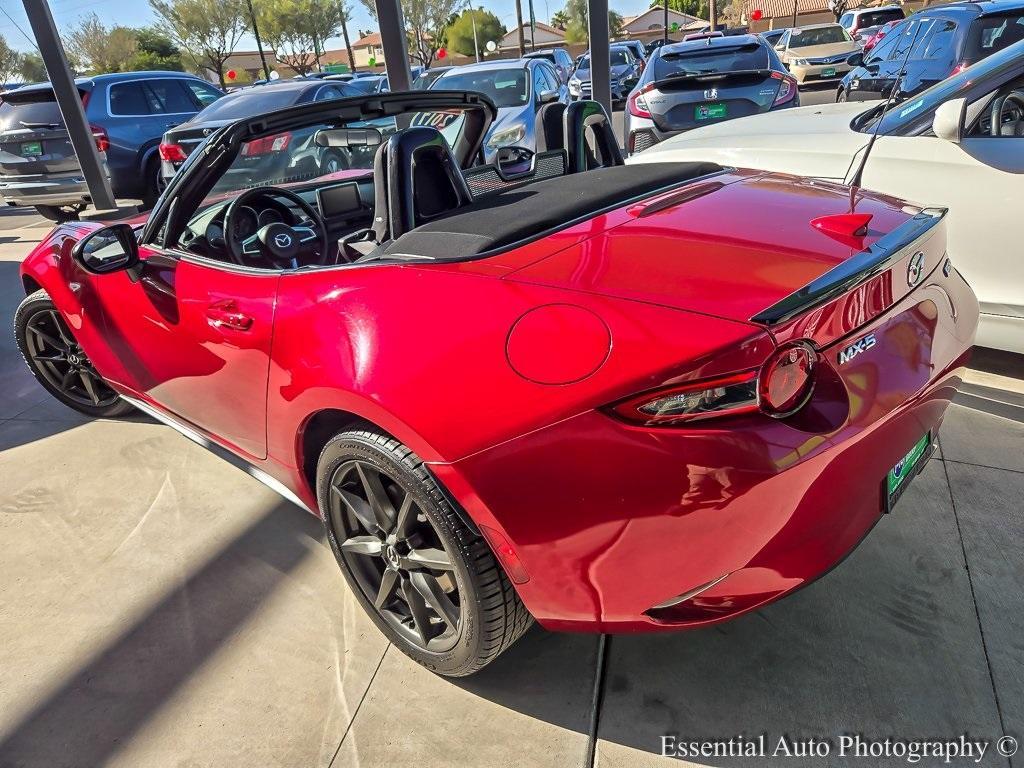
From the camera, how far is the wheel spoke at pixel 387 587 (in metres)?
2.06

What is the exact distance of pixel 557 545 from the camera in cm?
158

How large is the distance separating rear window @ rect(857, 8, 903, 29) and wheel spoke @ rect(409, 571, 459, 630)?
2537 cm

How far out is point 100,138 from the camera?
9.27 m

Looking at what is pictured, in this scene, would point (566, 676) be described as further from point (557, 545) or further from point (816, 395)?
point (816, 395)

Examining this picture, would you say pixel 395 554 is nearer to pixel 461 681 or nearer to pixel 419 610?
pixel 419 610

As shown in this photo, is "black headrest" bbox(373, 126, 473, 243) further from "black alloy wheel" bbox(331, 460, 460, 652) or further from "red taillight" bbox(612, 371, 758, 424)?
"red taillight" bbox(612, 371, 758, 424)

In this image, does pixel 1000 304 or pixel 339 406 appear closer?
pixel 339 406

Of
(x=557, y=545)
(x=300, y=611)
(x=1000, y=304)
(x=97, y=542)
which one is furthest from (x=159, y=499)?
(x=1000, y=304)

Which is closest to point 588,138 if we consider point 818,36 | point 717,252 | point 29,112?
point 717,252

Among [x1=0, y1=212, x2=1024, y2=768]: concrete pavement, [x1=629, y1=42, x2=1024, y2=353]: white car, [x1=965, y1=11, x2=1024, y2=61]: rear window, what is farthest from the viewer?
[x1=965, y1=11, x2=1024, y2=61]: rear window

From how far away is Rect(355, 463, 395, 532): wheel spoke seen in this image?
1928mm

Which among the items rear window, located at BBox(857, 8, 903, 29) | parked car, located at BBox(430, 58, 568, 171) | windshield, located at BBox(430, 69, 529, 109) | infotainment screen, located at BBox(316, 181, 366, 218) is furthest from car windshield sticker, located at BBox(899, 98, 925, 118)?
rear window, located at BBox(857, 8, 903, 29)

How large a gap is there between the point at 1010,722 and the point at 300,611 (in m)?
1.96

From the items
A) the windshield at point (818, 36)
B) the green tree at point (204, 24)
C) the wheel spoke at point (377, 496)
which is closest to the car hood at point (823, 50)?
the windshield at point (818, 36)
